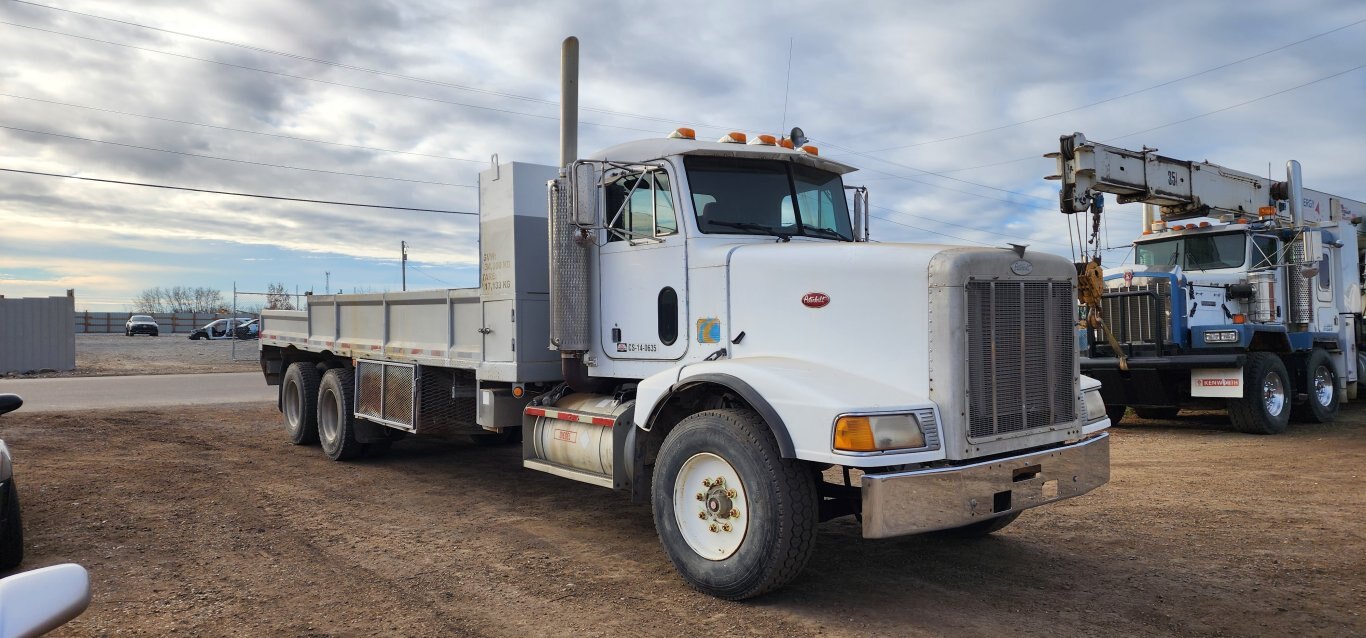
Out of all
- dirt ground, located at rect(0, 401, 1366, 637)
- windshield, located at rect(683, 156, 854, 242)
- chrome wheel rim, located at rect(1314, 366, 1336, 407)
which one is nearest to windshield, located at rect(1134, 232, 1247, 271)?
chrome wheel rim, located at rect(1314, 366, 1336, 407)

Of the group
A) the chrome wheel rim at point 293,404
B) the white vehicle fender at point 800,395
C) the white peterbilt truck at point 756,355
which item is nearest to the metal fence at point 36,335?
the chrome wheel rim at point 293,404

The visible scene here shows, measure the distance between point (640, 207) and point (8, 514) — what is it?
4.27m

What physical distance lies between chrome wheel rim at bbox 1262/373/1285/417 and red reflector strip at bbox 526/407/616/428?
969 cm

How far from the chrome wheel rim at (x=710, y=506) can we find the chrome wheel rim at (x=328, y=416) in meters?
5.92

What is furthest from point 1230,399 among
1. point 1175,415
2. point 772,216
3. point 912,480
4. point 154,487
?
point 154,487

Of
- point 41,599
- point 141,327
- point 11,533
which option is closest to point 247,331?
point 141,327

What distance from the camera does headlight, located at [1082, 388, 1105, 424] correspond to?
5350 millimetres

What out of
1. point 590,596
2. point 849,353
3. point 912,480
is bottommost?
point 590,596

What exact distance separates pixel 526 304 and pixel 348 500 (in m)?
2.35

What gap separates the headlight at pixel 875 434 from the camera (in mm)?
4195

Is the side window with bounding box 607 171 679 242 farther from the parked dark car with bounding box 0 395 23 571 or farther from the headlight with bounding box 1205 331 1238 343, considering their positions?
the headlight with bounding box 1205 331 1238 343

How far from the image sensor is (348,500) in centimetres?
743

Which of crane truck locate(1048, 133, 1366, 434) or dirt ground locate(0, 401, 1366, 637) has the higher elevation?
crane truck locate(1048, 133, 1366, 434)

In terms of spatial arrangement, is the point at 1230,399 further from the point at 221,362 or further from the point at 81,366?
the point at 81,366
